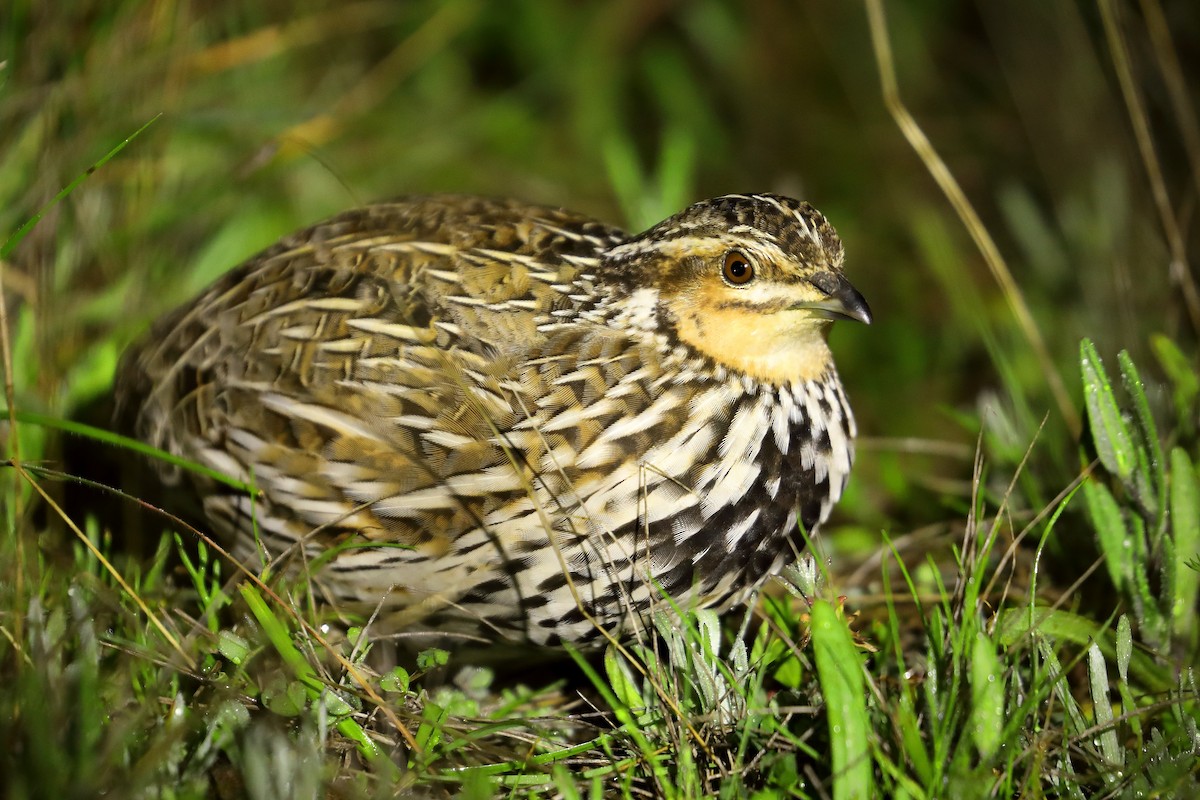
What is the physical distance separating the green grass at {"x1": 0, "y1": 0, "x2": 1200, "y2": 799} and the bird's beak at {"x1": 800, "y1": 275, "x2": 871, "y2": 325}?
1.63 ft

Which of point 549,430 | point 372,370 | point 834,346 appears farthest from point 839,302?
point 834,346

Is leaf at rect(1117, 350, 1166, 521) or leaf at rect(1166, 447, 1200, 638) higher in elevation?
leaf at rect(1117, 350, 1166, 521)

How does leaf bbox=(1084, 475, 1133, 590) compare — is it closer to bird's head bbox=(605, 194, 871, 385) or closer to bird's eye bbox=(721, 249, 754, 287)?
bird's head bbox=(605, 194, 871, 385)

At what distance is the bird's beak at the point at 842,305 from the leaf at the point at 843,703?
2.18ft

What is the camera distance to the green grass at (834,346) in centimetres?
256

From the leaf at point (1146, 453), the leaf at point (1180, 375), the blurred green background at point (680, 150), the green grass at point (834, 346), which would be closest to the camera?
the green grass at point (834, 346)

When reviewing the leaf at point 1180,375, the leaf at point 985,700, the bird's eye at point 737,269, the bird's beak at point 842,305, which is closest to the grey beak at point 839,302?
the bird's beak at point 842,305

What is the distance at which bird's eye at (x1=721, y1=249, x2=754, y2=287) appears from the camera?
2756 mm

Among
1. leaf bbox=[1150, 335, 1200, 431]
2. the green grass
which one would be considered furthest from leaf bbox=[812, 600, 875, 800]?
leaf bbox=[1150, 335, 1200, 431]

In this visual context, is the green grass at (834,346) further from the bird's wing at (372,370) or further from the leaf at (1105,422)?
the bird's wing at (372,370)

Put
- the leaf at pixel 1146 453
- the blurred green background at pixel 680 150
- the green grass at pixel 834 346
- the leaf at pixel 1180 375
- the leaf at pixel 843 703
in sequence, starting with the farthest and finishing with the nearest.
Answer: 1. the blurred green background at pixel 680 150
2. the leaf at pixel 1180 375
3. the leaf at pixel 1146 453
4. the green grass at pixel 834 346
5. the leaf at pixel 843 703

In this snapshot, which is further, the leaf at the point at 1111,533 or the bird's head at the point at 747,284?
the leaf at the point at 1111,533

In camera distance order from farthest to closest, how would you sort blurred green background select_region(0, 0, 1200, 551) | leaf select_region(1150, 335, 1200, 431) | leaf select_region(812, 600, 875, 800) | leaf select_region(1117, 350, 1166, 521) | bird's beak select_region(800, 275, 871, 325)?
blurred green background select_region(0, 0, 1200, 551) → leaf select_region(1150, 335, 1200, 431) → leaf select_region(1117, 350, 1166, 521) → bird's beak select_region(800, 275, 871, 325) → leaf select_region(812, 600, 875, 800)

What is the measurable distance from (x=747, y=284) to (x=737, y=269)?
4 cm
